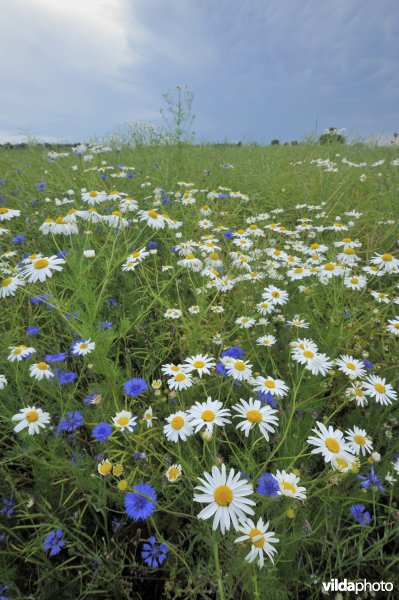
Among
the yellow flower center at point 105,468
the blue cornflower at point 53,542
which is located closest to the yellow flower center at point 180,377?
the yellow flower center at point 105,468

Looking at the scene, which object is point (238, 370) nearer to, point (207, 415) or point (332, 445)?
point (207, 415)

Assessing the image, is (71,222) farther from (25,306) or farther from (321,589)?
(321,589)

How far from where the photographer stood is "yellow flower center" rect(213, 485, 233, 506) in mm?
818

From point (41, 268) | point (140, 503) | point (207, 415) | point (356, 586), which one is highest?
point (41, 268)

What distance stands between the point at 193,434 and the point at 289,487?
1.13 ft

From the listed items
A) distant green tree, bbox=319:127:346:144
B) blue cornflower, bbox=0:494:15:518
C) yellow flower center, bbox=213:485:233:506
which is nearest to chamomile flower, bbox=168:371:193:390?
yellow flower center, bbox=213:485:233:506

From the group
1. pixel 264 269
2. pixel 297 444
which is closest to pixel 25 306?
pixel 264 269

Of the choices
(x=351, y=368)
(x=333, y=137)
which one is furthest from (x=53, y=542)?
(x=333, y=137)

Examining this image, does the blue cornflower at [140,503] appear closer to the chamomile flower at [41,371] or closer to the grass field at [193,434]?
the grass field at [193,434]

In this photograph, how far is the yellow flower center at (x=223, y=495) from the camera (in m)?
0.82

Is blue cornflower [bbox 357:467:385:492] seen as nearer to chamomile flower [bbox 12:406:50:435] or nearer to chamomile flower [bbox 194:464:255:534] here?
chamomile flower [bbox 194:464:255:534]

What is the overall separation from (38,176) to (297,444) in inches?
170

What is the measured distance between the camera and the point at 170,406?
1.41m

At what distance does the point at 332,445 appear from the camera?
105 centimetres
